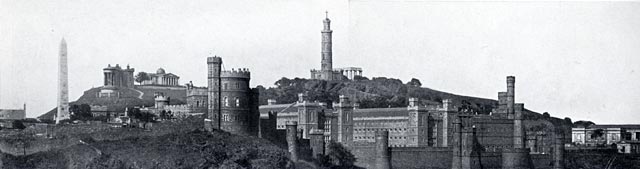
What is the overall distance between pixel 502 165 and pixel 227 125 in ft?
85.0

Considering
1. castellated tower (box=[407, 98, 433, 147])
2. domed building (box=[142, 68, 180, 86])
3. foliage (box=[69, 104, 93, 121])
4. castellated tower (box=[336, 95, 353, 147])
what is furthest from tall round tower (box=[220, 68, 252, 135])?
domed building (box=[142, 68, 180, 86])

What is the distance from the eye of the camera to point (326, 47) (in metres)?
120

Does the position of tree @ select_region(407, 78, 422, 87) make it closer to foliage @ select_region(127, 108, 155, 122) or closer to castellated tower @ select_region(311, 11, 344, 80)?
castellated tower @ select_region(311, 11, 344, 80)

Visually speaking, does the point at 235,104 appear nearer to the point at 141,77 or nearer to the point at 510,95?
the point at 510,95

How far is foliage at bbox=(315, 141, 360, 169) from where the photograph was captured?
224 feet

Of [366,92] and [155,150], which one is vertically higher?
[366,92]

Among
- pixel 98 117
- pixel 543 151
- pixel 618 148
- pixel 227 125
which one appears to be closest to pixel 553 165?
pixel 543 151

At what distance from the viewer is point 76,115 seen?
73.5 m

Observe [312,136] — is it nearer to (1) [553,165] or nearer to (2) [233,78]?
(2) [233,78]

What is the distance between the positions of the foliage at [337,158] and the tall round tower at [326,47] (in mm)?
A: 44451

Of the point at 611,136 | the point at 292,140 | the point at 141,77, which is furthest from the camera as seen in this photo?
the point at 611,136

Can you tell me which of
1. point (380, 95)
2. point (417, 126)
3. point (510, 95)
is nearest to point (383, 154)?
point (417, 126)

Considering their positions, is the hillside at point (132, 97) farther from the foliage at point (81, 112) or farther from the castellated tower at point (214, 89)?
the castellated tower at point (214, 89)

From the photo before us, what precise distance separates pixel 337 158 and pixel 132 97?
29.9 m
